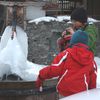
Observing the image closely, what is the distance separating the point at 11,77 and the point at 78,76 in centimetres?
133

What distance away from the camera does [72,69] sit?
4.69 meters

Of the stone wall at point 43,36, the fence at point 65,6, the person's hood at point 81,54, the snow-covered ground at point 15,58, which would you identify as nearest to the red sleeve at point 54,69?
the person's hood at point 81,54

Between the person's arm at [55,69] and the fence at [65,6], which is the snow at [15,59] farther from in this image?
the fence at [65,6]

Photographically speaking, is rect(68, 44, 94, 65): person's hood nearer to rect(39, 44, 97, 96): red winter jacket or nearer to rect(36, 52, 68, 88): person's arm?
rect(39, 44, 97, 96): red winter jacket

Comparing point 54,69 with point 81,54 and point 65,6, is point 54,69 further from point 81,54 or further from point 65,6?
point 65,6

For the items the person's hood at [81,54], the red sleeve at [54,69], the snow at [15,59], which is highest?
the person's hood at [81,54]

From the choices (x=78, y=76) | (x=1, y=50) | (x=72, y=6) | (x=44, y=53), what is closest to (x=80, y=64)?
(x=78, y=76)

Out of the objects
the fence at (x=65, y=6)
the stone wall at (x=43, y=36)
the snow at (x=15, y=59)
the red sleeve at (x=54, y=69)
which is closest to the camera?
the red sleeve at (x=54, y=69)

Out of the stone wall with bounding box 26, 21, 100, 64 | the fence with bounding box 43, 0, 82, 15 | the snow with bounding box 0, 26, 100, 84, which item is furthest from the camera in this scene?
the fence with bounding box 43, 0, 82, 15

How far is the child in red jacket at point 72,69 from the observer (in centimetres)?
463

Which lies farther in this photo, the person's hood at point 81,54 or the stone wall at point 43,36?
the stone wall at point 43,36

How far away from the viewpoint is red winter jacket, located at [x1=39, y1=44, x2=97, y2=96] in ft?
15.2

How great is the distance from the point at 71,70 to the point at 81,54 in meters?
0.20

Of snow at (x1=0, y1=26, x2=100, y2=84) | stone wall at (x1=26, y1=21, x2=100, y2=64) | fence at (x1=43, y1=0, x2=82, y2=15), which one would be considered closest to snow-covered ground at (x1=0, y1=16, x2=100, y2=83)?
snow at (x1=0, y1=26, x2=100, y2=84)
